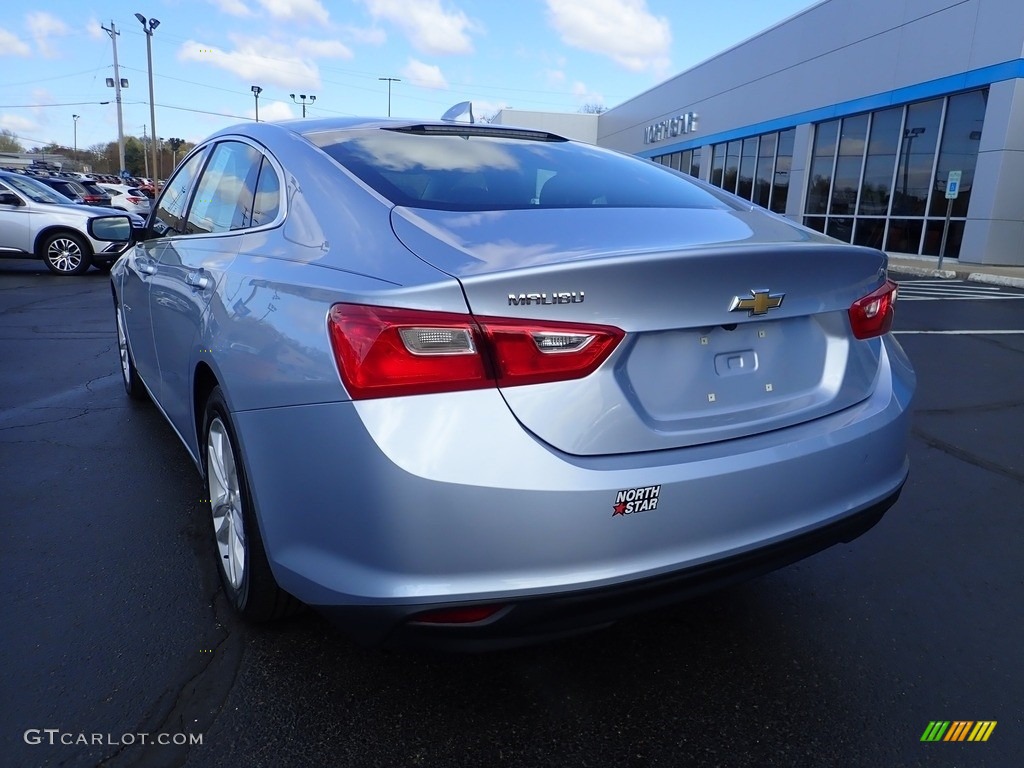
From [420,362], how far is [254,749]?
1123mm

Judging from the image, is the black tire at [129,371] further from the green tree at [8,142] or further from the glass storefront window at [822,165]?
the green tree at [8,142]

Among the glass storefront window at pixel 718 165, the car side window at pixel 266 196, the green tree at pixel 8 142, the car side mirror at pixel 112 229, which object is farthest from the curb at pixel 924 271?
the green tree at pixel 8 142

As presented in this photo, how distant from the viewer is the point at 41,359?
6.42 m

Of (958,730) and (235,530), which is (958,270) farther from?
(235,530)

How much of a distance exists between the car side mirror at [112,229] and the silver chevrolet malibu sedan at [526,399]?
207cm

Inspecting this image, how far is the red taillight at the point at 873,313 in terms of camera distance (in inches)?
89.0

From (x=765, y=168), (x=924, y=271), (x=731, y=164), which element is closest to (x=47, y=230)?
(x=924, y=271)

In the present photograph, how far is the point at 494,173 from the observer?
2523mm

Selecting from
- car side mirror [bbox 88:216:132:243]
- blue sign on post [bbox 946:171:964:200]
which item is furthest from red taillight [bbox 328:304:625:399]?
blue sign on post [bbox 946:171:964:200]

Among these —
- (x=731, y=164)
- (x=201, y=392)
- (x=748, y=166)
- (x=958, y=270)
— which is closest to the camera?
(x=201, y=392)

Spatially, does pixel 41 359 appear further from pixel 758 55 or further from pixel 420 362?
→ pixel 758 55

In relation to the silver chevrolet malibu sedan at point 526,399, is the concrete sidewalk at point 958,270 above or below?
below

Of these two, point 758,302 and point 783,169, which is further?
point 783,169

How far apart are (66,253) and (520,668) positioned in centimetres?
1369
